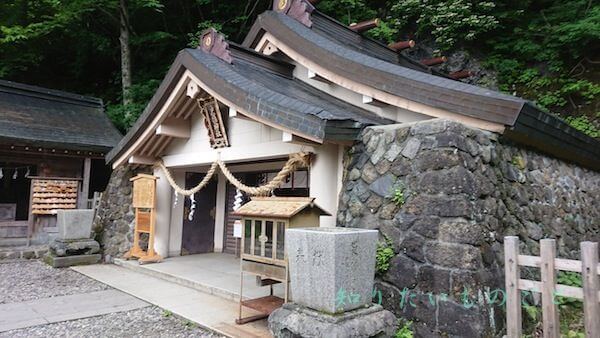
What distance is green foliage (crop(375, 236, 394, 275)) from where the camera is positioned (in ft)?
15.1

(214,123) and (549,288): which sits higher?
(214,123)

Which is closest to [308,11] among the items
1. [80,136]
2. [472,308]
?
[472,308]

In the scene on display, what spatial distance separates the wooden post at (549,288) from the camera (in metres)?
3.38

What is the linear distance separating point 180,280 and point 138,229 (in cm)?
257

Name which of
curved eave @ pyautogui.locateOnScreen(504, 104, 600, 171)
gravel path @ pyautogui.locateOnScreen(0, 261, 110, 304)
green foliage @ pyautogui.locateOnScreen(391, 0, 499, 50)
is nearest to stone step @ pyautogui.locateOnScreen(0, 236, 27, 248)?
gravel path @ pyautogui.locateOnScreen(0, 261, 110, 304)

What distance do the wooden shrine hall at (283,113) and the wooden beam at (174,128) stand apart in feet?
0.07

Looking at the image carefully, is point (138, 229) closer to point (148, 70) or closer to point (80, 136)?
point (80, 136)

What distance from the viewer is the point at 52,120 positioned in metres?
A: 12.8

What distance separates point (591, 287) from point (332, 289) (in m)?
2.17

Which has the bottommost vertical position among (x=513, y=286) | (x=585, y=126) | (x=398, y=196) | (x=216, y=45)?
(x=513, y=286)

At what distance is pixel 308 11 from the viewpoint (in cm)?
784

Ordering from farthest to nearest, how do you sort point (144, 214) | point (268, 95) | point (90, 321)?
1. point (144, 214)
2. point (268, 95)
3. point (90, 321)

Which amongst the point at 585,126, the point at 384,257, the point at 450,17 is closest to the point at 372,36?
the point at 450,17

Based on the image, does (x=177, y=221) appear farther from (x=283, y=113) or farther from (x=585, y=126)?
(x=585, y=126)
